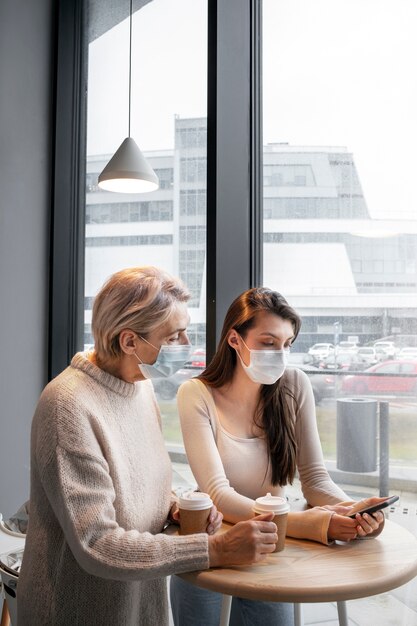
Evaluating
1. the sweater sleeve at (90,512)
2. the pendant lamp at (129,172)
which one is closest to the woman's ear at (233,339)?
the sweater sleeve at (90,512)

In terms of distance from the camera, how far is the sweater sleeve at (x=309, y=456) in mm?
1553

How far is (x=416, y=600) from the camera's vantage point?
5.41ft

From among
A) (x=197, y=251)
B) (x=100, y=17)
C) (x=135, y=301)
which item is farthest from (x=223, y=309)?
(x=100, y=17)

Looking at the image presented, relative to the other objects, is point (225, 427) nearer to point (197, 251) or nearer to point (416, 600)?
point (416, 600)

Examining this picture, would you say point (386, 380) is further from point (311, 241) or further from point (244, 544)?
point (244, 544)

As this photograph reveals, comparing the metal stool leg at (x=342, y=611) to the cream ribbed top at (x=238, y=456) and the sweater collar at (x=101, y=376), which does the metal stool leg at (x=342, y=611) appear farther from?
the sweater collar at (x=101, y=376)

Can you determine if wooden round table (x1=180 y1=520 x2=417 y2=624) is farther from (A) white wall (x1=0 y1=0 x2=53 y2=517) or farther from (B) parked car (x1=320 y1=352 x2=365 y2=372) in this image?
(A) white wall (x1=0 y1=0 x2=53 y2=517)

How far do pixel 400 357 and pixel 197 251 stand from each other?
1.01 metres

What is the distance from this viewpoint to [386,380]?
5.80 feet

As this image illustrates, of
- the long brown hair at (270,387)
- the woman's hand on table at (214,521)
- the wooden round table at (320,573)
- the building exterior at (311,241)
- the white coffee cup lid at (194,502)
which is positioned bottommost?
the wooden round table at (320,573)

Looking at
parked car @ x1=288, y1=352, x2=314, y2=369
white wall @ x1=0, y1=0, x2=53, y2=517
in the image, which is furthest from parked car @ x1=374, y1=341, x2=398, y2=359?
white wall @ x1=0, y1=0, x2=53, y2=517

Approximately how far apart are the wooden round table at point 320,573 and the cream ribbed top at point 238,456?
0.23 m

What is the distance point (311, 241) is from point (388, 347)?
0.47m

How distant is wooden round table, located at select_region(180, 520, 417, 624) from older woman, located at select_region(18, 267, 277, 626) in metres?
0.04
